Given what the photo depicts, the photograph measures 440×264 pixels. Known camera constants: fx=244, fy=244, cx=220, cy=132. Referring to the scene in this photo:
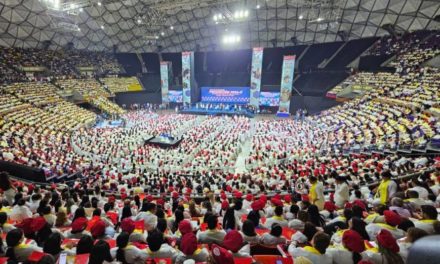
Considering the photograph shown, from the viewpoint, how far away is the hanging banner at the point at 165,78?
43.8m

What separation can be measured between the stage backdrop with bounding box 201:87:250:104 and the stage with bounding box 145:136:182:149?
20.5 m

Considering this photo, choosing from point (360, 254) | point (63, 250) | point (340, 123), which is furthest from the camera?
point (340, 123)

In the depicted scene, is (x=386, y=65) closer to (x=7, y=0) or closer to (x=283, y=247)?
(x=283, y=247)

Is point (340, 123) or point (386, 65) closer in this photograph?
point (340, 123)

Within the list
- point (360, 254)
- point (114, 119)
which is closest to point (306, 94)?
point (114, 119)

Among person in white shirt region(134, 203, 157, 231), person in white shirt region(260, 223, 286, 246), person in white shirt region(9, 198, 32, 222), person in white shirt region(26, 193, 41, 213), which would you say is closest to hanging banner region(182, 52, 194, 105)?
person in white shirt region(26, 193, 41, 213)

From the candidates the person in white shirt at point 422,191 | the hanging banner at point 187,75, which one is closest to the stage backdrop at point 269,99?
the hanging banner at point 187,75

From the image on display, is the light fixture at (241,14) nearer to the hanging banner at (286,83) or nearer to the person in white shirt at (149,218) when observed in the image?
the hanging banner at (286,83)

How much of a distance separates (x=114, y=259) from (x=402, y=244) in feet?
13.5

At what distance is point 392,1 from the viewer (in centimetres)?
3114

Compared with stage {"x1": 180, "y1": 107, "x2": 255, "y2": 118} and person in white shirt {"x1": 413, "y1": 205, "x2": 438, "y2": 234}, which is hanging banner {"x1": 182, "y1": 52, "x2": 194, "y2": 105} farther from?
person in white shirt {"x1": 413, "y1": 205, "x2": 438, "y2": 234}

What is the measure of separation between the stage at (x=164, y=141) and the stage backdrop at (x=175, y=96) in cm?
2211

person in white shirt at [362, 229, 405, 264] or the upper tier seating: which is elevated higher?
the upper tier seating

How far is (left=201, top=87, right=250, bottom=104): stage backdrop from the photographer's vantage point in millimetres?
42000
